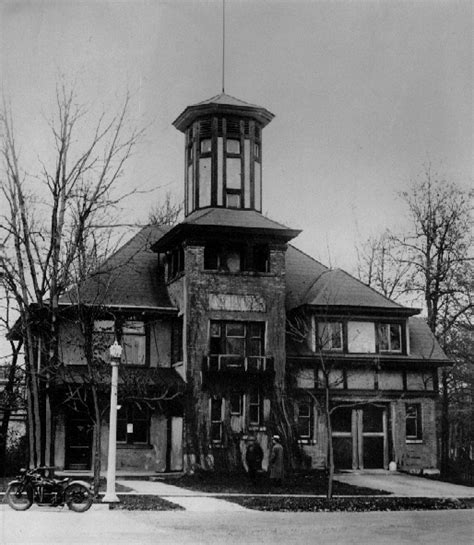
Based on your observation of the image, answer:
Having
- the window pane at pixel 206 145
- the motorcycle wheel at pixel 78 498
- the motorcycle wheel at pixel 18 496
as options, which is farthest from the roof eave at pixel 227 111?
the motorcycle wheel at pixel 18 496

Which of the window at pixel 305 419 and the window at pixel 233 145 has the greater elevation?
the window at pixel 233 145

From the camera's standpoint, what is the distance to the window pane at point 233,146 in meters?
32.8

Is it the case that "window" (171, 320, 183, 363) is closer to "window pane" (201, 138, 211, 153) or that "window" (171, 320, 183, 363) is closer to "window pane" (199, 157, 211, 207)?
"window pane" (199, 157, 211, 207)

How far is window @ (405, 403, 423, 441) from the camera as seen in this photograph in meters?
32.4

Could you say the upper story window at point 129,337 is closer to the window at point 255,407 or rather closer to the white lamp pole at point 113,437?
the window at point 255,407

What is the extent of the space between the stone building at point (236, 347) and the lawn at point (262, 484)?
2.60 feet

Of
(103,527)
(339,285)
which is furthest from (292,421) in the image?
(103,527)

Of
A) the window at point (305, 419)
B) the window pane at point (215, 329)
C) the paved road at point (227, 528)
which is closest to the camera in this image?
the paved road at point (227, 528)

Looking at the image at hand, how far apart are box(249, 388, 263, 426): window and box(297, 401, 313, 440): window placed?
1545 mm

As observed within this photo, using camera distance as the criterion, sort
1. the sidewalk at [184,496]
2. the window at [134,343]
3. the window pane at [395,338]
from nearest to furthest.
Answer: the sidewalk at [184,496] < the window at [134,343] < the window pane at [395,338]

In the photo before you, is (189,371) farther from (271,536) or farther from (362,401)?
(271,536)

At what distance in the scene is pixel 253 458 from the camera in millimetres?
27281

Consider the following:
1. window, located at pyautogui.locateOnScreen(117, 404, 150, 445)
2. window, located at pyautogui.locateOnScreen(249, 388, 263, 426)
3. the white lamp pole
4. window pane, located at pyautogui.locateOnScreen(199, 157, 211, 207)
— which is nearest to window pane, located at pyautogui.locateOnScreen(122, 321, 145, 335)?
window, located at pyautogui.locateOnScreen(117, 404, 150, 445)

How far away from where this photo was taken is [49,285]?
→ 26.6 metres
